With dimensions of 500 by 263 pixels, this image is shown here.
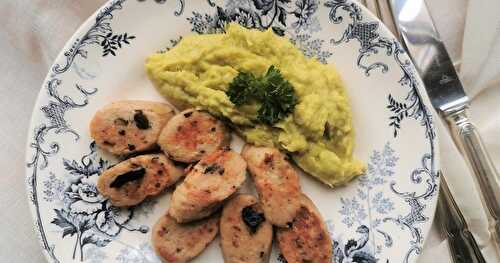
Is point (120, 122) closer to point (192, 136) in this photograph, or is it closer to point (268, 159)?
point (192, 136)

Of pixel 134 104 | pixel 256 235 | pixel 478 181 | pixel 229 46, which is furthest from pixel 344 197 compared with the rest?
pixel 134 104

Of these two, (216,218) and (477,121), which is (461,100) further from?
(216,218)

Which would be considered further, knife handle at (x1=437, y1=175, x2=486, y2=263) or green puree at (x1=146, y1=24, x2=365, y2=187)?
knife handle at (x1=437, y1=175, x2=486, y2=263)

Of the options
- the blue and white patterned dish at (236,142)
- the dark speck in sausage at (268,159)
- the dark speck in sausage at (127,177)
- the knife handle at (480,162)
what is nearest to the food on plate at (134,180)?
the dark speck in sausage at (127,177)

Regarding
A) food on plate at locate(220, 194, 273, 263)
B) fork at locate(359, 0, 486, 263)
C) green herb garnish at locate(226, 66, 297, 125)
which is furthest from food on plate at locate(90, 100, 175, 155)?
fork at locate(359, 0, 486, 263)

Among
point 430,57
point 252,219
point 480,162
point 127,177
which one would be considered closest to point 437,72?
point 430,57

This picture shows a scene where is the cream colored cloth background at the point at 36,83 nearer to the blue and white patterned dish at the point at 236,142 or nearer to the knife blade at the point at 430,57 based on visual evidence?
the knife blade at the point at 430,57

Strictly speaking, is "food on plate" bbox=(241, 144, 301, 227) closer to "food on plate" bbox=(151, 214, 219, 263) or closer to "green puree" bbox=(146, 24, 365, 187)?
"green puree" bbox=(146, 24, 365, 187)
